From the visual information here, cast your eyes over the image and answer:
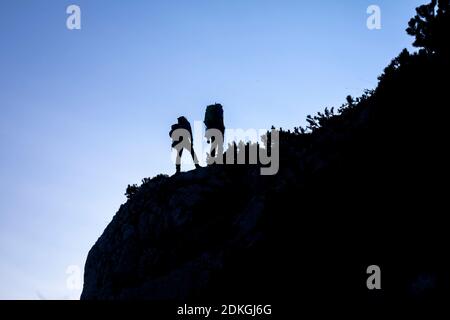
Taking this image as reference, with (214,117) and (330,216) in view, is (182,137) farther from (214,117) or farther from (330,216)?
(330,216)

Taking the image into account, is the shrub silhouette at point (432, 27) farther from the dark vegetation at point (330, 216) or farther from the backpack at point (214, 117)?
the backpack at point (214, 117)

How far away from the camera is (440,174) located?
9500 millimetres

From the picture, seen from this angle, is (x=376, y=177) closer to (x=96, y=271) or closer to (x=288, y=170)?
(x=288, y=170)

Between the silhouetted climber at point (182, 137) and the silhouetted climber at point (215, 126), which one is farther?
the silhouetted climber at point (215, 126)

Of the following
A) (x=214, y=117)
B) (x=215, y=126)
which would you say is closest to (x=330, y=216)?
(x=215, y=126)

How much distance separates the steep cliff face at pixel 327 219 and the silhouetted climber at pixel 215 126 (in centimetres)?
220

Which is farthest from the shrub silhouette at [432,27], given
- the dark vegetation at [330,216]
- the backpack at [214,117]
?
the backpack at [214,117]

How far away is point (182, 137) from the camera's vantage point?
17844 millimetres

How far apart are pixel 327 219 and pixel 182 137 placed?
899 cm

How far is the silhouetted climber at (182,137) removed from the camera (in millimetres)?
17828

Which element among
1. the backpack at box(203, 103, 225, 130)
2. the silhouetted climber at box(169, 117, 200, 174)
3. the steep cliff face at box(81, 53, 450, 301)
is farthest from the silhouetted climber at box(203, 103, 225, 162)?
the steep cliff face at box(81, 53, 450, 301)

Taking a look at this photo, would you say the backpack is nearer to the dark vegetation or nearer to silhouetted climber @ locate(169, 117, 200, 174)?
silhouetted climber @ locate(169, 117, 200, 174)
